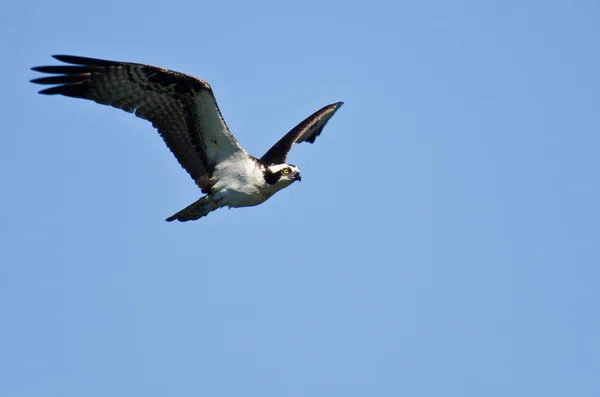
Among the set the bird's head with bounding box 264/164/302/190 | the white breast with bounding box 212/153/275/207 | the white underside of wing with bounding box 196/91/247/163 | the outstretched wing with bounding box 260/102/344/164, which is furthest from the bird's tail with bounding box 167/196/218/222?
the outstretched wing with bounding box 260/102/344/164

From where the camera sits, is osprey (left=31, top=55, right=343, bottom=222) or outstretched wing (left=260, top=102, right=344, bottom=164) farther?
outstretched wing (left=260, top=102, right=344, bottom=164)

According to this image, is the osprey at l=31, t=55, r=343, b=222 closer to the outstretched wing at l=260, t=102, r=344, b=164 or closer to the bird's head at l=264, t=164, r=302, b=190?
the bird's head at l=264, t=164, r=302, b=190

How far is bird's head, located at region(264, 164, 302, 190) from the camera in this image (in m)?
14.2

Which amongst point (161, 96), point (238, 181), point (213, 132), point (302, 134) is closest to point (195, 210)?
point (238, 181)

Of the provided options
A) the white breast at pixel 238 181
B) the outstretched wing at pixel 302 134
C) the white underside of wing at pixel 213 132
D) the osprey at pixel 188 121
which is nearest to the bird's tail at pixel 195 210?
the osprey at pixel 188 121

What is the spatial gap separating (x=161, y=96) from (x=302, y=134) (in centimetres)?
408

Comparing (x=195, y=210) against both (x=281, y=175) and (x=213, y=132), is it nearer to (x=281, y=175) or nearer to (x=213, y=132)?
(x=213, y=132)

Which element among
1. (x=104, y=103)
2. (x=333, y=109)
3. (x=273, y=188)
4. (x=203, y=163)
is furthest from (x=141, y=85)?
(x=333, y=109)

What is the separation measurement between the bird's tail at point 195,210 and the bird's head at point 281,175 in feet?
3.20

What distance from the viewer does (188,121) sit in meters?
13.8

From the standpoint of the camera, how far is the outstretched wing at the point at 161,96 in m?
13.1

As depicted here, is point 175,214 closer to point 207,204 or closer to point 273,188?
point 207,204

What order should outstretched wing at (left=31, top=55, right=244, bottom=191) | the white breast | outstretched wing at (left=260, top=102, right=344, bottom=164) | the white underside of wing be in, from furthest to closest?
outstretched wing at (left=260, top=102, right=344, bottom=164) < the white breast < the white underside of wing < outstretched wing at (left=31, top=55, right=244, bottom=191)

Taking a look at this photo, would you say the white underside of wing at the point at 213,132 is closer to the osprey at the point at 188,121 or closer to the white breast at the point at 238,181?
the osprey at the point at 188,121
